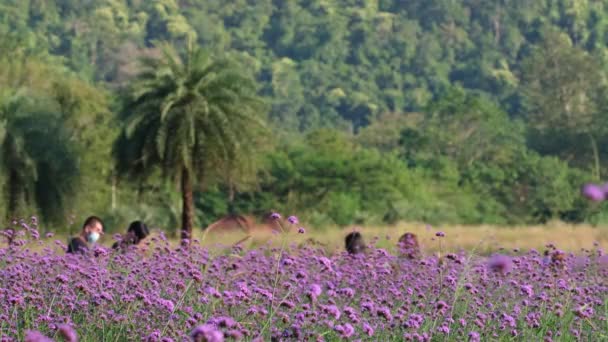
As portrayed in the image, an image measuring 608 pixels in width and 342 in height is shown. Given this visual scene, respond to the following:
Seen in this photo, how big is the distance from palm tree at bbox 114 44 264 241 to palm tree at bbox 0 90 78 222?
2.63 m

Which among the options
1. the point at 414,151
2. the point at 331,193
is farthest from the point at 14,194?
the point at 414,151

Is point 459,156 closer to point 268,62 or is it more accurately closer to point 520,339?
point 520,339

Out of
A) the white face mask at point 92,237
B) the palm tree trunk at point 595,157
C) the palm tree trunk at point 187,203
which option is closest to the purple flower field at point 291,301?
the white face mask at point 92,237

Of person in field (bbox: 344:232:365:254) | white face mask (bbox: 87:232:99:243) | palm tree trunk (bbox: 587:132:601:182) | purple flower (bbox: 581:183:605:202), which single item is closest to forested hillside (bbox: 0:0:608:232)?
palm tree trunk (bbox: 587:132:601:182)

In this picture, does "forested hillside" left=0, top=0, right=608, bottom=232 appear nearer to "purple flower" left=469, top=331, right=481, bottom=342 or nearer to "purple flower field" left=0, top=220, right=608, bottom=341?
"purple flower field" left=0, top=220, right=608, bottom=341

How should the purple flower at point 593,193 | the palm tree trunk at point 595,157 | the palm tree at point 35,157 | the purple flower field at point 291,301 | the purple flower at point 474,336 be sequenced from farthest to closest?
the palm tree trunk at point 595,157, the palm tree at point 35,157, the purple flower field at point 291,301, the purple flower at point 474,336, the purple flower at point 593,193

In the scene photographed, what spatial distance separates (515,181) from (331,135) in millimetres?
10785

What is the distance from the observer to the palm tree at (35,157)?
2798 cm

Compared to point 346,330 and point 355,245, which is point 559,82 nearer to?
point 355,245

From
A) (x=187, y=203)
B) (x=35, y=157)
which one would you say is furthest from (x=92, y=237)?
(x=35, y=157)

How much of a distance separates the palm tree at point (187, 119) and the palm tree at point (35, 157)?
8.63 ft

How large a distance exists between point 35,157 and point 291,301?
80.0 feet

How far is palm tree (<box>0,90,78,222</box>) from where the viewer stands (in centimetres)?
2798

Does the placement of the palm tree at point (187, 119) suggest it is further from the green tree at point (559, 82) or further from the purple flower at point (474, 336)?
the green tree at point (559, 82)
